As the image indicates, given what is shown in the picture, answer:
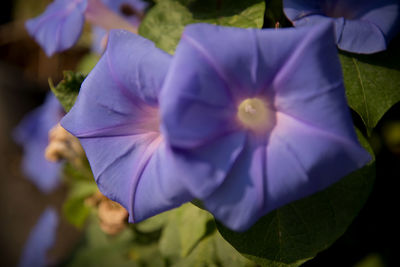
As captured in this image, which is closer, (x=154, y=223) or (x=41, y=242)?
(x=154, y=223)

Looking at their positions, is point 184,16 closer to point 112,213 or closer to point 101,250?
point 112,213

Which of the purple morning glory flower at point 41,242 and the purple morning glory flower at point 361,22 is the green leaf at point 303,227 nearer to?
the purple morning glory flower at point 361,22

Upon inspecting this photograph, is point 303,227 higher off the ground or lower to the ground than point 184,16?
lower

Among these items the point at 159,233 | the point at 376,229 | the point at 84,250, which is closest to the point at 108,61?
the point at 159,233

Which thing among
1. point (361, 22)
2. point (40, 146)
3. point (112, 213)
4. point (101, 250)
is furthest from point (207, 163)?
point (40, 146)

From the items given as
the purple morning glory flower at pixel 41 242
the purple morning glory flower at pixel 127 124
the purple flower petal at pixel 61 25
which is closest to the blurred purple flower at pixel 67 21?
the purple flower petal at pixel 61 25

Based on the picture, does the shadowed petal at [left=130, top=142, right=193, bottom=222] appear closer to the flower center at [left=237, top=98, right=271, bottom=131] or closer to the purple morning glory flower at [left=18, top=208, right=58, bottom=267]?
the flower center at [left=237, top=98, right=271, bottom=131]

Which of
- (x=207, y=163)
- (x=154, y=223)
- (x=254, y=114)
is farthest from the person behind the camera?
(x=154, y=223)

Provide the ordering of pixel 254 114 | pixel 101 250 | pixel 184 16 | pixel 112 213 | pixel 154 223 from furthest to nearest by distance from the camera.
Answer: pixel 101 250 → pixel 154 223 → pixel 112 213 → pixel 184 16 → pixel 254 114

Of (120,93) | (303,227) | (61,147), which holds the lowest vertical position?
(61,147)
